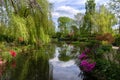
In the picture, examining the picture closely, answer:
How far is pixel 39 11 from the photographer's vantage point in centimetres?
1344

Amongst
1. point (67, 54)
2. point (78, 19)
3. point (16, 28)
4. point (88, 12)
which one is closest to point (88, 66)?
point (16, 28)

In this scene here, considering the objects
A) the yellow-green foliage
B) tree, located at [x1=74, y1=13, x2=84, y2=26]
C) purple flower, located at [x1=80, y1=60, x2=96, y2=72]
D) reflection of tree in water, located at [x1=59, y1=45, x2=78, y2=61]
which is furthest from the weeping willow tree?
tree, located at [x1=74, y1=13, x2=84, y2=26]

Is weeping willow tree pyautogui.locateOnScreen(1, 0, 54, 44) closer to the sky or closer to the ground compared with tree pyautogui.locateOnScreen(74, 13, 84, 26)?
closer to the ground

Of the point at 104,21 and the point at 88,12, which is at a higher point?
the point at 88,12

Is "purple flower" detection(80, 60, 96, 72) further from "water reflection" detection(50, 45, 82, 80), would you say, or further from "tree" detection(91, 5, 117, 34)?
"tree" detection(91, 5, 117, 34)

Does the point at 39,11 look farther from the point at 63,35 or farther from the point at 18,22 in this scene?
the point at 63,35

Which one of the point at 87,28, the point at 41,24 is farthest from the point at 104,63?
the point at 87,28

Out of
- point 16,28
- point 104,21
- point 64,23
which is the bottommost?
point 16,28

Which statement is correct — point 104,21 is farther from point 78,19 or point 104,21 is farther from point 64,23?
point 64,23

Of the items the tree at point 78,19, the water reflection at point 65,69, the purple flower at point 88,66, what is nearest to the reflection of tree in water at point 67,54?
the water reflection at point 65,69

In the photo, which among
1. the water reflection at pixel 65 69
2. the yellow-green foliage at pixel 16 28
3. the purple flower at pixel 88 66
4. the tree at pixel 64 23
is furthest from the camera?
the tree at pixel 64 23

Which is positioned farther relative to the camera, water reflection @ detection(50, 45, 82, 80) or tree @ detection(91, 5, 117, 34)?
tree @ detection(91, 5, 117, 34)

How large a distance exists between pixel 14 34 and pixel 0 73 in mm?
1912

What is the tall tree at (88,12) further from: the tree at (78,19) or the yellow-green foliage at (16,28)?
the yellow-green foliage at (16,28)
